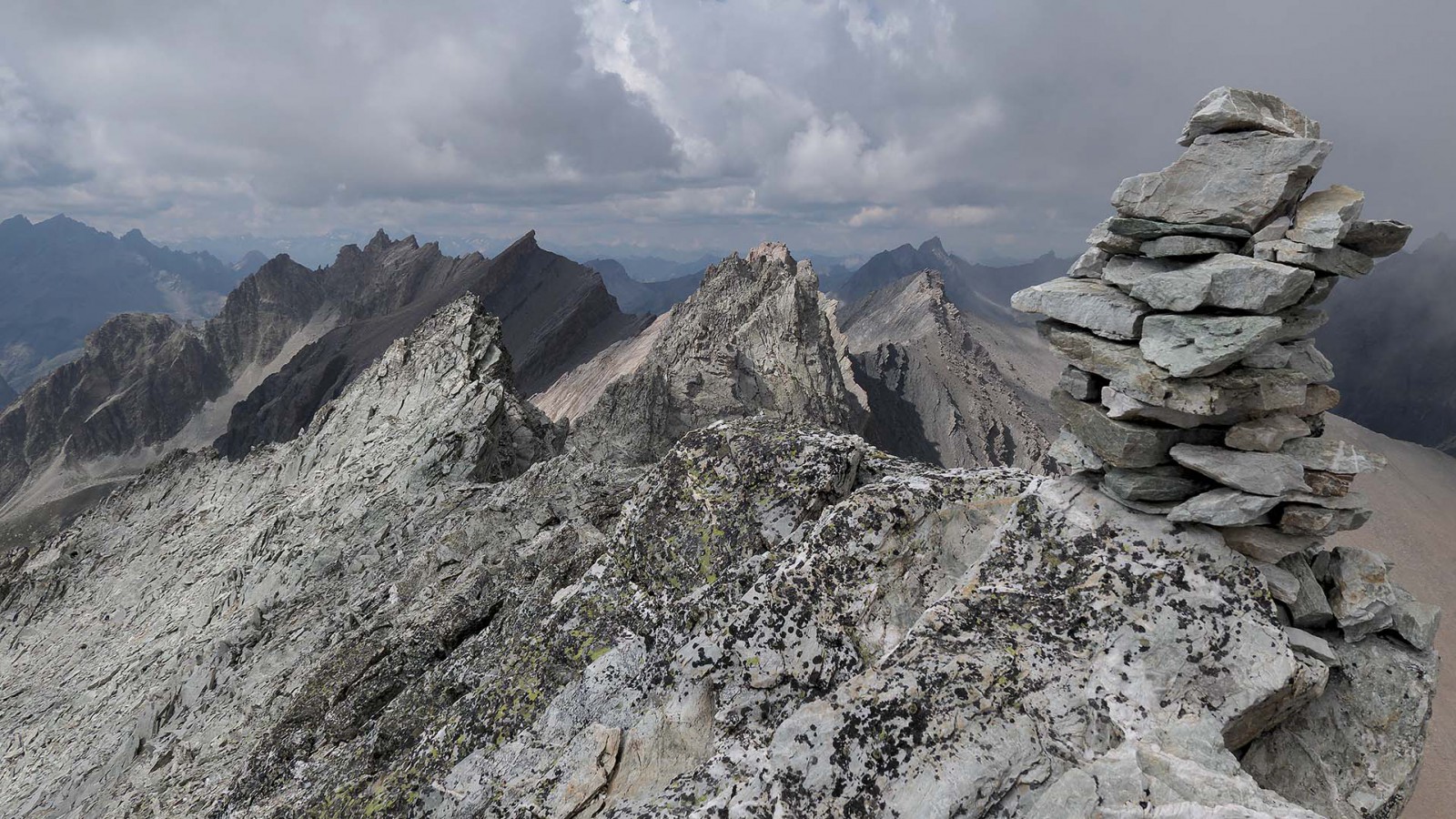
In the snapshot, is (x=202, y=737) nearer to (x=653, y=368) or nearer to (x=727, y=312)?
(x=653, y=368)

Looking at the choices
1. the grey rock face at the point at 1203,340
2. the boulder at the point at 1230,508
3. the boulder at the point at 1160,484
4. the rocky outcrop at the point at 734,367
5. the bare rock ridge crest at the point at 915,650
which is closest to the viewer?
the bare rock ridge crest at the point at 915,650

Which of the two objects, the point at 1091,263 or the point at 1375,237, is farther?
the point at 1091,263

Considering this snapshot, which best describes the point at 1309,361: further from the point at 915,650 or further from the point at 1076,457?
the point at 915,650

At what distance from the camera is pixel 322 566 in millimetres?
30453

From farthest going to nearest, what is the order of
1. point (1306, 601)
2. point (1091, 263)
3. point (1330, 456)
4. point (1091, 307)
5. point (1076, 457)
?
point (1091, 263)
point (1076, 457)
point (1091, 307)
point (1306, 601)
point (1330, 456)

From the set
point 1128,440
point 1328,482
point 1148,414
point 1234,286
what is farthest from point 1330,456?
point 1234,286

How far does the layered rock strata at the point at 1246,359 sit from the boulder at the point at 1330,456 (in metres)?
0.03

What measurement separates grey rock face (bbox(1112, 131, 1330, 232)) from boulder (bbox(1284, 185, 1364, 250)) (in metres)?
0.31

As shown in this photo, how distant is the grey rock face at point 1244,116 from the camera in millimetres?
10938

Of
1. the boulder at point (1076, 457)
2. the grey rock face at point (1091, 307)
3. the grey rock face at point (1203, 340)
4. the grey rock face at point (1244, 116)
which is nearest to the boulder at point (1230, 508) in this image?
the boulder at point (1076, 457)

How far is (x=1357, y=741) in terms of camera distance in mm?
11016

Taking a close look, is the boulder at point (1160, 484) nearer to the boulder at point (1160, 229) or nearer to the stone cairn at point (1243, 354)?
the stone cairn at point (1243, 354)

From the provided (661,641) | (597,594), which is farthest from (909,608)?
(597,594)

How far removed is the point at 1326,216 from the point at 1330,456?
384 cm
